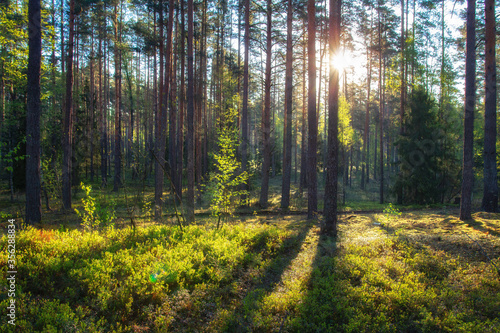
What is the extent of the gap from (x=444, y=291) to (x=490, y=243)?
346 centimetres

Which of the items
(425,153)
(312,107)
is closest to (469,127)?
(312,107)

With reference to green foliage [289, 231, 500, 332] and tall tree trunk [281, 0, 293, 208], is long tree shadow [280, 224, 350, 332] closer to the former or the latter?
green foliage [289, 231, 500, 332]

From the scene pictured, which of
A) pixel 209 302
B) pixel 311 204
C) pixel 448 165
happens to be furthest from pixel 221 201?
pixel 448 165

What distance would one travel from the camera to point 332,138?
8391 mm

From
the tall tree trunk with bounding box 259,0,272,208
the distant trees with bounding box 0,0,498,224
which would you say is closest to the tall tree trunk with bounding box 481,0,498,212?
the distant trees with bounding box 0,0,498,224

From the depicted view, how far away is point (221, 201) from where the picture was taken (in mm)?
9633

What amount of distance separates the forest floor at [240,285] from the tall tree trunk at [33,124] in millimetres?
3868

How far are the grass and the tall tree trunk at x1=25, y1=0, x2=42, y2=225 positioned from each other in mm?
3821

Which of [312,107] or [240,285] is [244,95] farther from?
[240,285]

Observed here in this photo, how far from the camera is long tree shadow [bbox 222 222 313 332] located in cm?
396

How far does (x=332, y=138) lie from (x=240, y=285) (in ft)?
17.7

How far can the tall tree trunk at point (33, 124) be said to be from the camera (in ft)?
27.1

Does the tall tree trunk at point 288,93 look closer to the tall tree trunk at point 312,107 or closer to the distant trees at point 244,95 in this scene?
the distant trees at point 244,95

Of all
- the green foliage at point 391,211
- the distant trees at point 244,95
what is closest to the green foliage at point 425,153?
the distant trees at point 244,95
